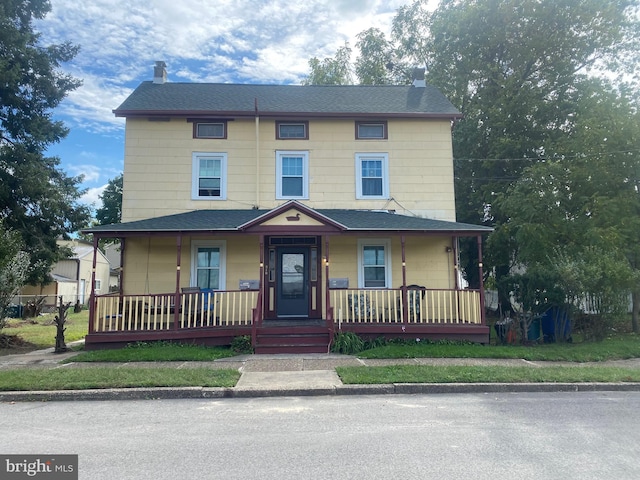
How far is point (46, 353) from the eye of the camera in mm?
10555

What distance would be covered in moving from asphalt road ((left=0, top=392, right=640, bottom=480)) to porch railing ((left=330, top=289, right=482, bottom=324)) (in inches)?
173

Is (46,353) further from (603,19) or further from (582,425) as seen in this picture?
(603,19)

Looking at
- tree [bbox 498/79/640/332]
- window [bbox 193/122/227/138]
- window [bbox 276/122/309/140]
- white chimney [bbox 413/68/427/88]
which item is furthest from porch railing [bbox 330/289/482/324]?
white chimney [bbox 413/68/427/88]

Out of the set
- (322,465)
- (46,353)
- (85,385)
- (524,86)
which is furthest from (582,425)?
(524,86)

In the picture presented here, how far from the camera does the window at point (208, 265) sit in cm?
1243

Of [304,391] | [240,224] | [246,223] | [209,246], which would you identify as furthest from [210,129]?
[304,391]

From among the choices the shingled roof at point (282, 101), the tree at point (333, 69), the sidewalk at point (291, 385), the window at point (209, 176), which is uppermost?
the tree at point (333, 69)

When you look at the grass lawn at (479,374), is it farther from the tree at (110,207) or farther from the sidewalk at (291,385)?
the tree at (110,207)

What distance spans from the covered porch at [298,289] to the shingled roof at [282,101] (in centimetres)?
329

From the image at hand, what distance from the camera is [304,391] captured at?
687 centimetres

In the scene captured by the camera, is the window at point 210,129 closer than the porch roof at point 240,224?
No

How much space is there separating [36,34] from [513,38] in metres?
20.9

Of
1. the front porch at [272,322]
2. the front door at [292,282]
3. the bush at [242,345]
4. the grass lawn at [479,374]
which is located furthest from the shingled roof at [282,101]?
the grass lawn at [479,374]

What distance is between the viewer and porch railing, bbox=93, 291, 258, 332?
35.2 ft
